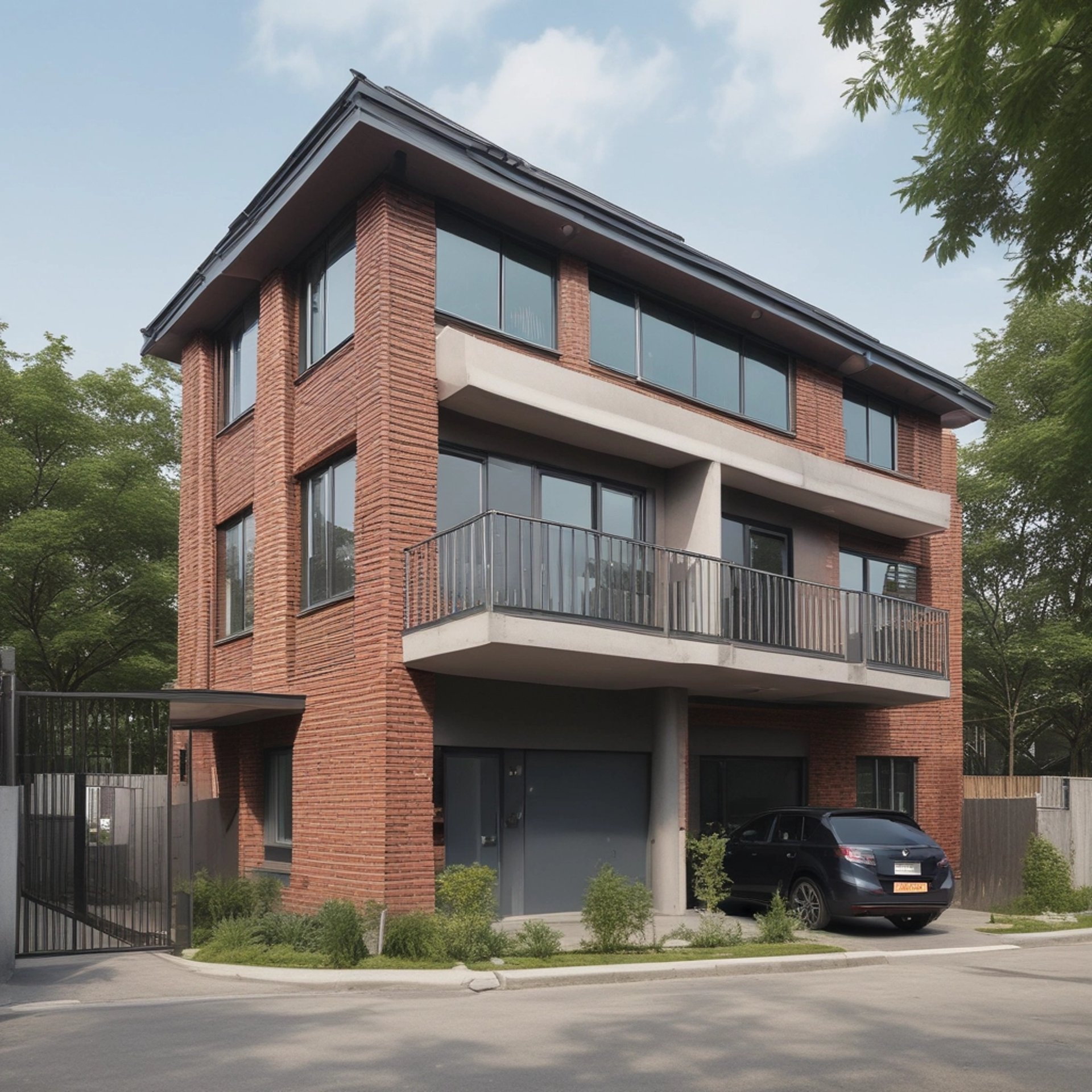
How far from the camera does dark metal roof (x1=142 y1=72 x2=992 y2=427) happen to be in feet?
50.2

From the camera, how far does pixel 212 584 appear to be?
2123 centimetres

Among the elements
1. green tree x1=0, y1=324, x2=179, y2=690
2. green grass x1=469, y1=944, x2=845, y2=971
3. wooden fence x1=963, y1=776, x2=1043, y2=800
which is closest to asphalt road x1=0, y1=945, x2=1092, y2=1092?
green grass x1=469, y1=944, x2=845, y2=971

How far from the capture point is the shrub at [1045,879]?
19656 mm

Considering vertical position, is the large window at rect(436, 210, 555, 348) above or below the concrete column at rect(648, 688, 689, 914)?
above

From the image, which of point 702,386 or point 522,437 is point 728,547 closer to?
point 702,386

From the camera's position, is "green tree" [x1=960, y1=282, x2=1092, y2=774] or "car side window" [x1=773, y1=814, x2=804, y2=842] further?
"green tree" [x1=960, y1=282, x2=1092, y2=774]

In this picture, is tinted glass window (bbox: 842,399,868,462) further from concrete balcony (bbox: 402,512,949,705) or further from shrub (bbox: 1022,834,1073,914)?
shrub (bbox: 1022,834,1073,914)

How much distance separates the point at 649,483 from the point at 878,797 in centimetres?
795

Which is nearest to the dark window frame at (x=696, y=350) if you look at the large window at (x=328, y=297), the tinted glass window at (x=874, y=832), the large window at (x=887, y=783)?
the large window at (x=328, y=297)

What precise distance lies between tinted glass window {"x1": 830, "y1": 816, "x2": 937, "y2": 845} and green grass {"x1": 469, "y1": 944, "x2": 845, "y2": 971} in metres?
1.85

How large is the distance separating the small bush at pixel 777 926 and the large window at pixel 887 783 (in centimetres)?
719

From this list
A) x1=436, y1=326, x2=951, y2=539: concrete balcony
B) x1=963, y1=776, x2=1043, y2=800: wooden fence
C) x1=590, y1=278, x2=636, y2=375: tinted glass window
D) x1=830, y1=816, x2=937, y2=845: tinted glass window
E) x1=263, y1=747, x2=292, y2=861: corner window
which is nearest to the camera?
x1=436, y1=326, x2=951, y2=539: concrete balcony

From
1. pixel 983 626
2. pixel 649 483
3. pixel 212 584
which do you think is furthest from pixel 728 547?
pixel 983 626

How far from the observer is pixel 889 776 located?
22.9m
